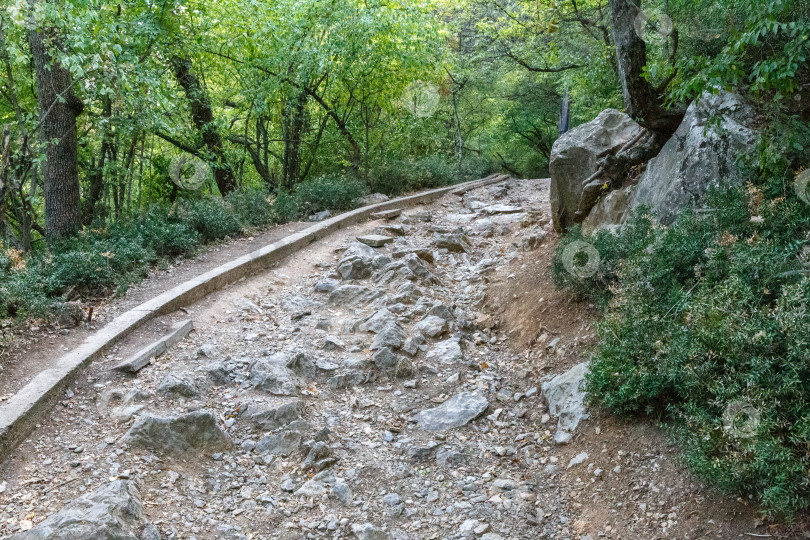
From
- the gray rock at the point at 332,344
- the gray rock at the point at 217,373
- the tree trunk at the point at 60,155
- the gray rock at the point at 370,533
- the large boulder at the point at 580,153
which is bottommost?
the gray rock at the point at 370,533

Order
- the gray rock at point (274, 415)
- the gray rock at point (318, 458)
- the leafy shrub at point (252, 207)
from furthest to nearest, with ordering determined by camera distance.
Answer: the leafy shrub at point (252, 207) < the gray rock at point (274, 415) < the gray rock at point (318, 458)

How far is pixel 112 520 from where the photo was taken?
3.04 meters

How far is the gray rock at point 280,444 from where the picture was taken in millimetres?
4188

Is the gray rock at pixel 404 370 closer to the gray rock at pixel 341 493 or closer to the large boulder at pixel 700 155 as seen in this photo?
the gray rock at pixel 341 493

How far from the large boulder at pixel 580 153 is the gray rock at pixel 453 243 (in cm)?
191

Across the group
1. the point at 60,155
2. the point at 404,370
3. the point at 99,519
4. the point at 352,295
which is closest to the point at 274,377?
the point at 404,370

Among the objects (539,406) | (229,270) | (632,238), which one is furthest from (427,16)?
(539,406)

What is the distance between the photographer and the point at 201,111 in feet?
39.1

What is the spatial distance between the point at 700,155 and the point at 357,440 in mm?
4003

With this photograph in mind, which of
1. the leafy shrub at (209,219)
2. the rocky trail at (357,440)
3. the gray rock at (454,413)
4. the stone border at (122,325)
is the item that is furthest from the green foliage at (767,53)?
the leafy shrub at (209,219)

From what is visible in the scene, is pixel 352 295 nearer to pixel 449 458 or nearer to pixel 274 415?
pixel 274 415

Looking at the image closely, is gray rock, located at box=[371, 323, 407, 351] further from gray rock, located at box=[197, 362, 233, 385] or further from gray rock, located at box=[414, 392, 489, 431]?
gray rock, located at box=[197, 362, 233, 385]

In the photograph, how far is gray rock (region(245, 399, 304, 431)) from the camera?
14.5ft

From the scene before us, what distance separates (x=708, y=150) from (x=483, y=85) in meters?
14.4
